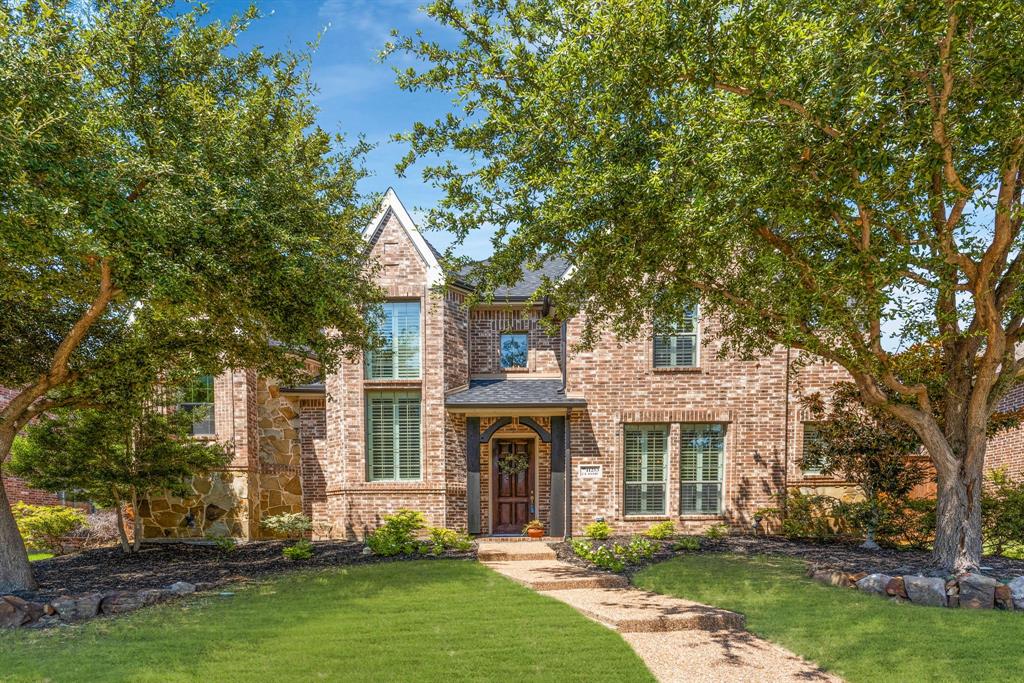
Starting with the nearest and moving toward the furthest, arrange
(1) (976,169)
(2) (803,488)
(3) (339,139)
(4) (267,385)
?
(1) (976,169) < (3) (339,139) < (2) (803,488) < (4) (267,385)

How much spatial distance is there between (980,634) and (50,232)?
11348 mm

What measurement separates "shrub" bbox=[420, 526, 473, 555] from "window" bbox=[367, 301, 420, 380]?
380cm

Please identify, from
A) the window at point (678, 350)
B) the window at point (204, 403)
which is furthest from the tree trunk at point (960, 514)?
the window at point (204, 403)

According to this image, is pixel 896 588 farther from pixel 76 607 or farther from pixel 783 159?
pixel 76 607

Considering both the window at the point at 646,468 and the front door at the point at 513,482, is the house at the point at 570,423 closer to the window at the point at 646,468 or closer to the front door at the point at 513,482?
the window at the point at 646,468

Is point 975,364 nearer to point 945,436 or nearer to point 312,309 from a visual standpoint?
point 945,436

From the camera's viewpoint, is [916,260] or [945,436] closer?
[916,260]

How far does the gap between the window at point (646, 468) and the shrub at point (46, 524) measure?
13.4 metres

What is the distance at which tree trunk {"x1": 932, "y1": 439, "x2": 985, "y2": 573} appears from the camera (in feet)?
31.7

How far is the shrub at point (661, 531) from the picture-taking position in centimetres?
1412

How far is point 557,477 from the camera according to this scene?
14.9m

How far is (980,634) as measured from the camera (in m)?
7.10

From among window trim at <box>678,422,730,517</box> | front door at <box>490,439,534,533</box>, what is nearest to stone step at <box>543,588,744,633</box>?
window trim at <box>678,422,730,517</box>

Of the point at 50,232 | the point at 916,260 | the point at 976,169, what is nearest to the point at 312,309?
the point at 50,232
